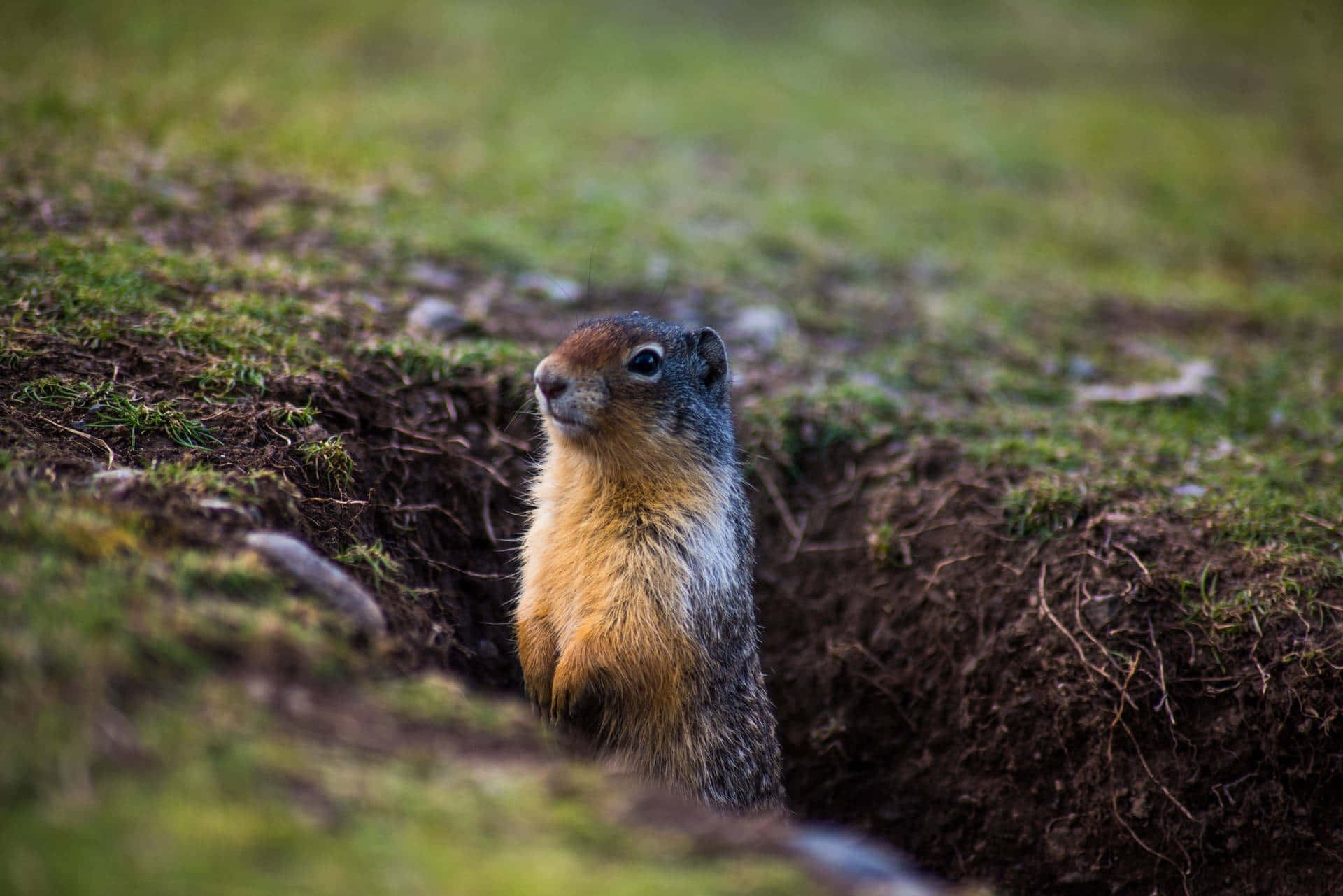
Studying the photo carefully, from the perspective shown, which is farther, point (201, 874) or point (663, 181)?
point (663, 181)

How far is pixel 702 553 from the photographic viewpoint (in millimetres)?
3885

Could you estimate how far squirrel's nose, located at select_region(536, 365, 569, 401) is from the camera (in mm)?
3848

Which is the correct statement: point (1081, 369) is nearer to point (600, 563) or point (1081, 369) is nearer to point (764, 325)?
point (764, 325)

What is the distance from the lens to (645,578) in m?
3.80

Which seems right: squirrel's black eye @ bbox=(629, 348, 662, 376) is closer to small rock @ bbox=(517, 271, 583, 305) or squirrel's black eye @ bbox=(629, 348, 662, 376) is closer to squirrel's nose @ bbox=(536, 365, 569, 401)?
squirrel's nose @ bbox=(536, 365, 569, 401)

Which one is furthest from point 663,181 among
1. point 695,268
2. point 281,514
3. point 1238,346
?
point 281,514

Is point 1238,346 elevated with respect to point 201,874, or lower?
elevated

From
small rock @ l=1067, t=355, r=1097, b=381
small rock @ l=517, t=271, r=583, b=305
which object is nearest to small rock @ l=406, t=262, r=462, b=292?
small rock @ l=517, t=271, r=583, b=305

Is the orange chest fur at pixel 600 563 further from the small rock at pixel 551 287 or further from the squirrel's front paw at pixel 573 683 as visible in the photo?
the small rock at pixel 551 287

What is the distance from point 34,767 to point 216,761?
0.30 metres

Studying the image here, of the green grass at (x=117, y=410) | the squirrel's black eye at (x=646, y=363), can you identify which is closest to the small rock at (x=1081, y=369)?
the squirrel's black eye at (x=646, y=363)

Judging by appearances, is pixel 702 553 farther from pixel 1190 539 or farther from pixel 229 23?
pixel 229 23

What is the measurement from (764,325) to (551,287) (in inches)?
53.2

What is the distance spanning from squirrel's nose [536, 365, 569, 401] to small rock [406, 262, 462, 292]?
90.0 inches
